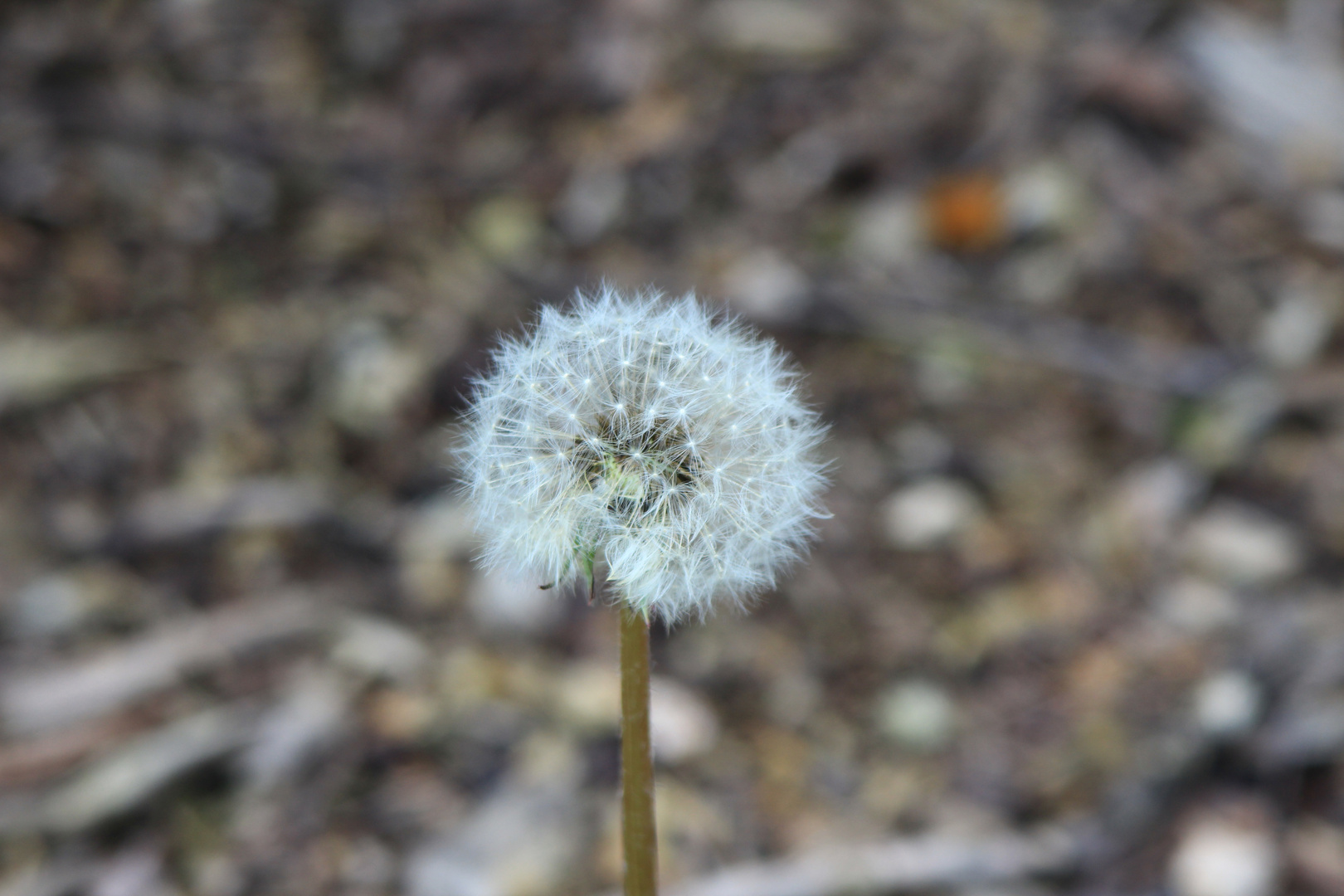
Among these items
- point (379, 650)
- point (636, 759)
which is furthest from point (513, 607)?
point (636, 759)

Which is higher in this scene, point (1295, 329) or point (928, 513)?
point (1295, 329)

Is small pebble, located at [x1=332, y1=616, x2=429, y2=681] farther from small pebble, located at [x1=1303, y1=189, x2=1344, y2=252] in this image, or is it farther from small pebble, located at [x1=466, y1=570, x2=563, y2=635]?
small pebble, located at [x1=1303, y1=189, x2=1344, y2=252]

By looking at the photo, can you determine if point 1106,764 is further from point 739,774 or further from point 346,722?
point 346,722

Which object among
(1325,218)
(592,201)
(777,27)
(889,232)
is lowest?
(1325,218)

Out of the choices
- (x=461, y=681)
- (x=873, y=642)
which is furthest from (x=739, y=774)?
(x=461, y=681)

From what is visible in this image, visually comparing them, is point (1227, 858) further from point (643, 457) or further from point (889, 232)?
point (889, 232)

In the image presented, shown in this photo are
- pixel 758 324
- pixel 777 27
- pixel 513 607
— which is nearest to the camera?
pixel 513 607

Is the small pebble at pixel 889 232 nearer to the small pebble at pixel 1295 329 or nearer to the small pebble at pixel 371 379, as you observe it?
the small pebble at pixel 1295 329
